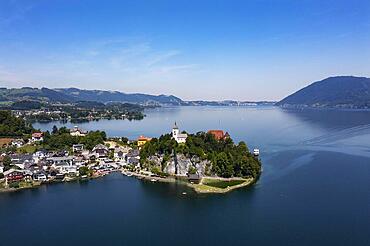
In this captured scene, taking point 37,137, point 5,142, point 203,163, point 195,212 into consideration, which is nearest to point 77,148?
point 37,137

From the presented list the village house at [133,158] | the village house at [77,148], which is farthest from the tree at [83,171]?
the village house at [77,148]

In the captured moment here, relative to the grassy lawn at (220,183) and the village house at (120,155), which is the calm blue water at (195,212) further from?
the village house at (120,155)

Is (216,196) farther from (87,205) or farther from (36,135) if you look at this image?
(36,135)

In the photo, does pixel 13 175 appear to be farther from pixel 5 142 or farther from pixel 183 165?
pixel 5 142

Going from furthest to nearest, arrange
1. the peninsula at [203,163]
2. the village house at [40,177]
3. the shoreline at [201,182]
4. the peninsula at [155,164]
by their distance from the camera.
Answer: the village house at [40,177], the peninsula at [155,164], the peninsula at [203,163], the shoreline at [201,182]

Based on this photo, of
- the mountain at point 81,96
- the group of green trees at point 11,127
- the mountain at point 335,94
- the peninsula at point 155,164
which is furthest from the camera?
the mountain at point 81,96
